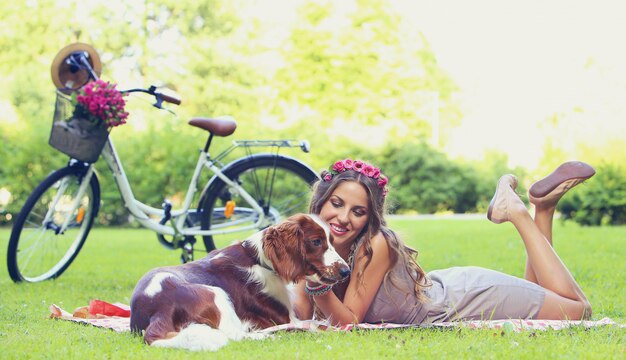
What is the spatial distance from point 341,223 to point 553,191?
1417mm

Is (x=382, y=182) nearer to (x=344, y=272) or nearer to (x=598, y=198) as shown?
(x=344, y=272)

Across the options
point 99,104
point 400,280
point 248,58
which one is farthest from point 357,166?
point 248,58

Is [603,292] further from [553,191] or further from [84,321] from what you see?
[84,321]

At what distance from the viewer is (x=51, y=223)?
636 centimetres

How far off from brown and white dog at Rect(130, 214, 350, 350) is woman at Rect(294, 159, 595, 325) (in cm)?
26

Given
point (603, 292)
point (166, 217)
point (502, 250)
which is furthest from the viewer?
point (502, 250)

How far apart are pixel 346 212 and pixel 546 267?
4.08ft

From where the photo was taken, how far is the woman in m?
4.23

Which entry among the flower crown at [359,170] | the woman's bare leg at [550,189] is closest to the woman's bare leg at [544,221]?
the woman's bare leg at [550,189]

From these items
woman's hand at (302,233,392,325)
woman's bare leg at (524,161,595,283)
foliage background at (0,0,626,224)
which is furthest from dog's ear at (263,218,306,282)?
foliage background at (0,0,626,224)

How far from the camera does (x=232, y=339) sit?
3611 millimetres

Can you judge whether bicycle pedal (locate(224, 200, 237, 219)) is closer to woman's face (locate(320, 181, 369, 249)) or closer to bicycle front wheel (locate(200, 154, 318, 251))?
bicycle front wheel (locate(200, 154, 318, 251))

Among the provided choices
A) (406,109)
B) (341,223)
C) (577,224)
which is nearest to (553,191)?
(341,223)

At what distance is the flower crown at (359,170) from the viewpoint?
4438 mm
